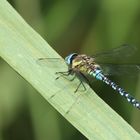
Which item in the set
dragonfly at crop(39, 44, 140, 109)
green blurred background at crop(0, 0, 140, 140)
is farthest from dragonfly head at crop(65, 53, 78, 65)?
green blurred background at crop(0, 0, 140, 140)

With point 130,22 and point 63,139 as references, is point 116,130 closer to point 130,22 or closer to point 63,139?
point 63,139

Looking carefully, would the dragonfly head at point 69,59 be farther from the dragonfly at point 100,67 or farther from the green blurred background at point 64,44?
the green blurred background at point 64,44

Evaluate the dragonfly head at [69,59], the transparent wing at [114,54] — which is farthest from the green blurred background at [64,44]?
the dragonfly head at [69,59]

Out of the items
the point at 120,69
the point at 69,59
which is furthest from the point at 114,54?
the point at 69,59

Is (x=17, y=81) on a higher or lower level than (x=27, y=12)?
lower

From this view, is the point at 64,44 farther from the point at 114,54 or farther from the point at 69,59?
the point at 69,59

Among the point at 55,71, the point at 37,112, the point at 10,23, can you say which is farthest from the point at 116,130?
the point at 37,112
